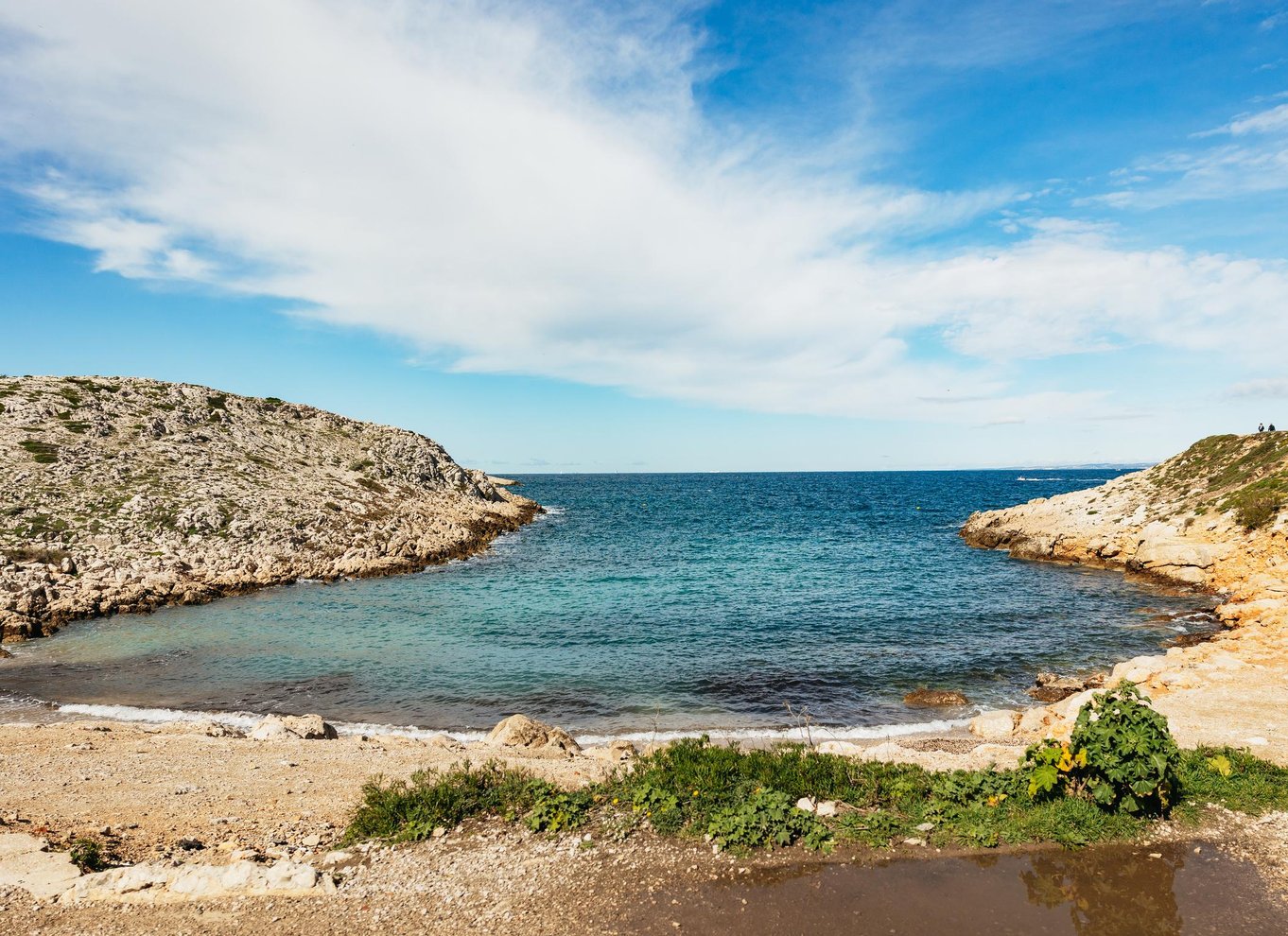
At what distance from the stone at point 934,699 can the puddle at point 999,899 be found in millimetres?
12374

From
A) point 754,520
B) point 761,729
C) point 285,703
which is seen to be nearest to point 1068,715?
point 761,729

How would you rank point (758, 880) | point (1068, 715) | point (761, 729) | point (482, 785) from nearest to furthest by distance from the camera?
point (758, 880)
point (482, 785)
point (1068, 715)
point (761, 729)

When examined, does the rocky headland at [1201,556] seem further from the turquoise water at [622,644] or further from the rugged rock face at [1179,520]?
the turquoise water at [622,644]

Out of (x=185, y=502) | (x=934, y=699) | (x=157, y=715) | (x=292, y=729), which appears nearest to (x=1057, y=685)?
(x=934, y=699)

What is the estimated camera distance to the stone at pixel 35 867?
8905 mm

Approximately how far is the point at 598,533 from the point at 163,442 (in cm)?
4306

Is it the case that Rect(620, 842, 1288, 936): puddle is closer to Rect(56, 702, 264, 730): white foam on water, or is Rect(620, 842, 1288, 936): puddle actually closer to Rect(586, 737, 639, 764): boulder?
Rect(586, 737, 639, 764): boulder

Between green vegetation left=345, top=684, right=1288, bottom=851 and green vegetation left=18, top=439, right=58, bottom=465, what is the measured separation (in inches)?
2031

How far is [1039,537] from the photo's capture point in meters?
53.8

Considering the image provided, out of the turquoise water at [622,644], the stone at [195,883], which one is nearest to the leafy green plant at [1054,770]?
the turquoise water at [622,644]

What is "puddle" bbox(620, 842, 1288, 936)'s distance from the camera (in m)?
8.24

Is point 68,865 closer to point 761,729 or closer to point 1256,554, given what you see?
point 761,729

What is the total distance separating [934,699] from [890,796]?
1258 centimetres

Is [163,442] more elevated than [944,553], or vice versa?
[163,442]
